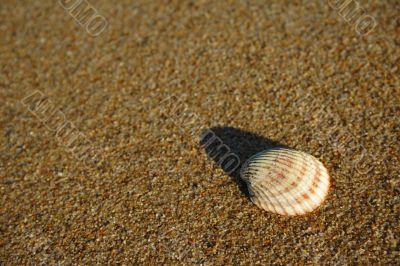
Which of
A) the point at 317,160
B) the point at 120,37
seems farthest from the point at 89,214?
the point at 120,37

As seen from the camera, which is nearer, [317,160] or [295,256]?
[295,256]

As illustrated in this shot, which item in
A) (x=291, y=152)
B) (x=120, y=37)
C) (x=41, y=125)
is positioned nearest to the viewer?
(x=291, y=152)

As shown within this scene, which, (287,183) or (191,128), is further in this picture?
(191,128)

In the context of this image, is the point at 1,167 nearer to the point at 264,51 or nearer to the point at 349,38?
the point at 264,51
